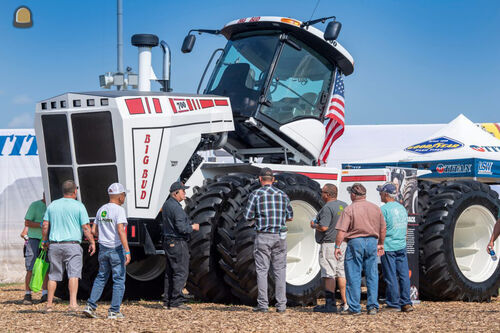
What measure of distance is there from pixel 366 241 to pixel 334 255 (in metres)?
0.51

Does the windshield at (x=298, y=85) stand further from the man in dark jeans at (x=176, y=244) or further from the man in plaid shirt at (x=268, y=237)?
the man in dark jeans at (x=176, y=244)

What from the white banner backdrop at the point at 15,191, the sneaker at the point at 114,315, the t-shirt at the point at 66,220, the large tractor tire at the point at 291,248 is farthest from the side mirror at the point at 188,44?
the white banner backdrop at the point at 15,191

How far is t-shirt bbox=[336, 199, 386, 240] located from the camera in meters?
8.90

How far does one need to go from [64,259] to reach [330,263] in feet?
10.2

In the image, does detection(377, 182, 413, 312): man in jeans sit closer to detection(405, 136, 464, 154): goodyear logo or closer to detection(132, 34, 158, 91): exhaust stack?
detection(132, 34, 158, 91): exhaust stack

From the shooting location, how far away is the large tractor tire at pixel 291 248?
361 inches

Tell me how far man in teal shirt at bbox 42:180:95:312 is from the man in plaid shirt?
1.91 m

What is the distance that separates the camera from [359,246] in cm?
889

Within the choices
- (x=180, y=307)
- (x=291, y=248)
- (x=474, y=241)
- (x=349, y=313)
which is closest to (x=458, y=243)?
(x=474, y=241)

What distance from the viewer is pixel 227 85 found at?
1120 cm

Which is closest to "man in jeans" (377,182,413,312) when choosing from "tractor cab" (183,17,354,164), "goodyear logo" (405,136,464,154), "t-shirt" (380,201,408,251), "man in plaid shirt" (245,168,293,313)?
"t-shirt" (380,201,408,251)

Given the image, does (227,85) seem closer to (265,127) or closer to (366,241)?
(265,127)

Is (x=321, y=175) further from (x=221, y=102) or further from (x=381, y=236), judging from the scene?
(x=381, y=236)

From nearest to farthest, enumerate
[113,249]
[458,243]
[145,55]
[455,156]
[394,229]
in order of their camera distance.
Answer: [113,249] < [394,229] < [145,55] < [458,243] < [455,156]
